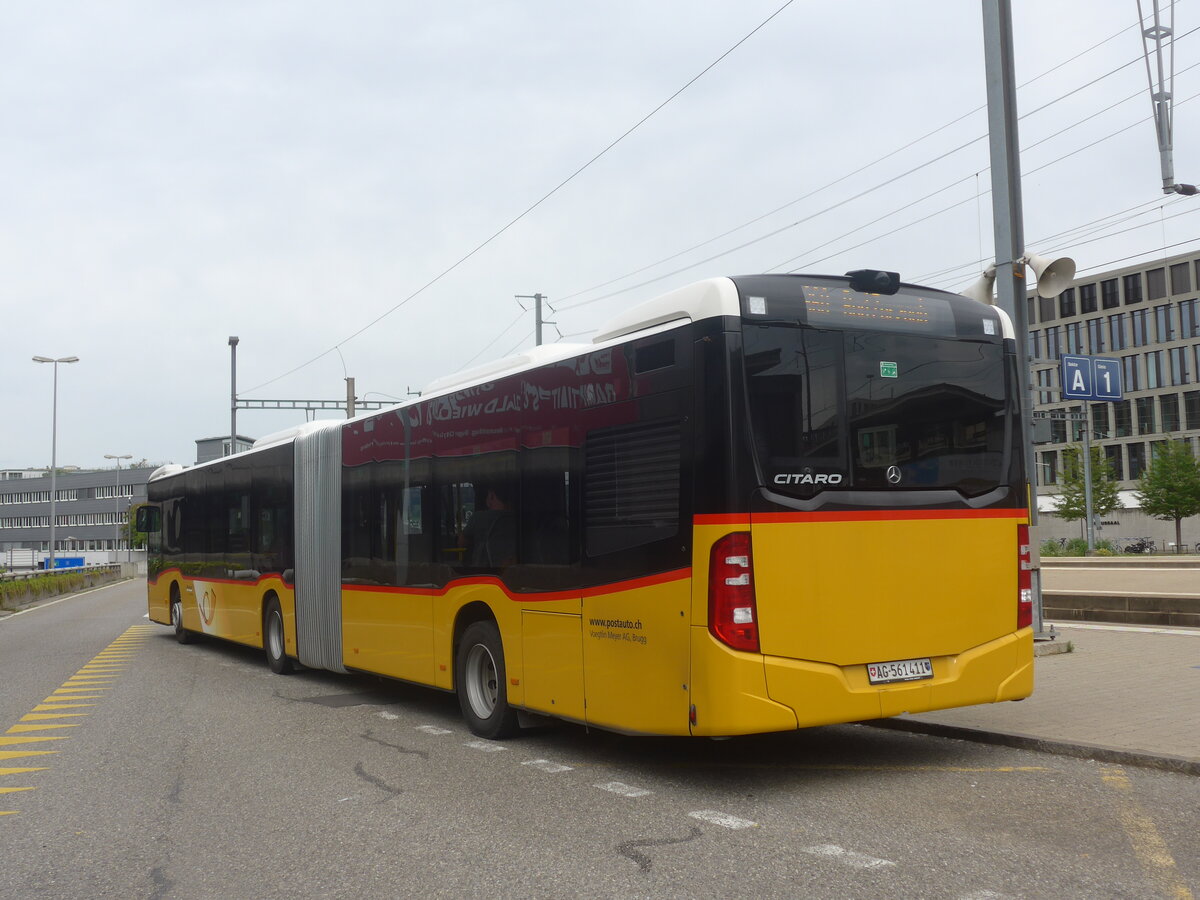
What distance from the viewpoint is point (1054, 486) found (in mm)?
84438

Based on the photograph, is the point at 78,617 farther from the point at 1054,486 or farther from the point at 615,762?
the point at 1054,486

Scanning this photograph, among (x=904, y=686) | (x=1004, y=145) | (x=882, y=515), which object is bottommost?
(x=904, y=686)

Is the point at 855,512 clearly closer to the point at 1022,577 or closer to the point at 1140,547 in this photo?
the point at 1022,577

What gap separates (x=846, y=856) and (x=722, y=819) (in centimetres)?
94

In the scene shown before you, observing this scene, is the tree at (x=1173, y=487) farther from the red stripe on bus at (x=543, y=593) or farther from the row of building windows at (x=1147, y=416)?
the red stripe on bus at (x=543, y=593)

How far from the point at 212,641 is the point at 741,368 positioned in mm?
16158

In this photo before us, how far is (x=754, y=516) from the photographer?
675cm

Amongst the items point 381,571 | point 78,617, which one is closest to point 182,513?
point 381,571

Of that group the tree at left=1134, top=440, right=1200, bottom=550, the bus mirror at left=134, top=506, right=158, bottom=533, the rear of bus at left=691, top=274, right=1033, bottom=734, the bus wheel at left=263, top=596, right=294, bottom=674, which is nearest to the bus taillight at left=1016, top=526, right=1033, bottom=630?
the rear of bus at left=691, top=274, right=1033, bottom=734

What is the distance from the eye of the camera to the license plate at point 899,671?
279 inches

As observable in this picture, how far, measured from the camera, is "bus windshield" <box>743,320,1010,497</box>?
22.6ft

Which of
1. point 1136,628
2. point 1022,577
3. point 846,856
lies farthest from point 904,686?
point 1136,628

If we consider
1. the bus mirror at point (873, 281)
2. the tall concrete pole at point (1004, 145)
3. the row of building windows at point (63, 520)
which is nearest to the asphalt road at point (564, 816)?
the bus mirror at point (873, 281)

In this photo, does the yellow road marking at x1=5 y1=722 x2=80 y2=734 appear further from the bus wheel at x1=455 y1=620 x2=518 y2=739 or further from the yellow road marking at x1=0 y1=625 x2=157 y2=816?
the bus wheel at x1=455 y1=620 x2=518 y2=739
